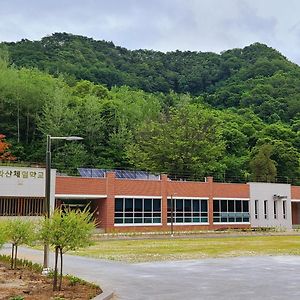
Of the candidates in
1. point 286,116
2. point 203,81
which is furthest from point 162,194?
point 203,81

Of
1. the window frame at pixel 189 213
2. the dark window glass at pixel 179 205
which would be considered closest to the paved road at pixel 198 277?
the window frame at pixel 189 213

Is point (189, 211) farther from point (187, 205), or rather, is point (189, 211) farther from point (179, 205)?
point (179, 205)

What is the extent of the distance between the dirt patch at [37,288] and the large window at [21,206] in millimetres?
25034

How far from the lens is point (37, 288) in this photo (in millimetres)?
12586

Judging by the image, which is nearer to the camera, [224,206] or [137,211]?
[137,211]

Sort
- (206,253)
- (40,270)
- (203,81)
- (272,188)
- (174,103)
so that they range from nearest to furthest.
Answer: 1. (40,270)
2. (206,253)
3. (272,188)
4. (174,103)
5. (203,81)

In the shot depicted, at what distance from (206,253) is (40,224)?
1327cm

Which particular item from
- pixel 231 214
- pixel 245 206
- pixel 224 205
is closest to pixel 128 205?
pixel 224 205

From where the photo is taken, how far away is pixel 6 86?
61.1 meters

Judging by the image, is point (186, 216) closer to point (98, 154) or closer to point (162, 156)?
point (162, 156)

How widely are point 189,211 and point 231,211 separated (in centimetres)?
615

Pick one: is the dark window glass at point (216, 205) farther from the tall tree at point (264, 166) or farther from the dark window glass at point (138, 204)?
the tall tree at point (264, 166)

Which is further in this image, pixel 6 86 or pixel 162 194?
pixel 6 86

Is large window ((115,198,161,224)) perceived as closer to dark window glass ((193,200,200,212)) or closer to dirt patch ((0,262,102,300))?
dark window glass ((193,200,200,212))
